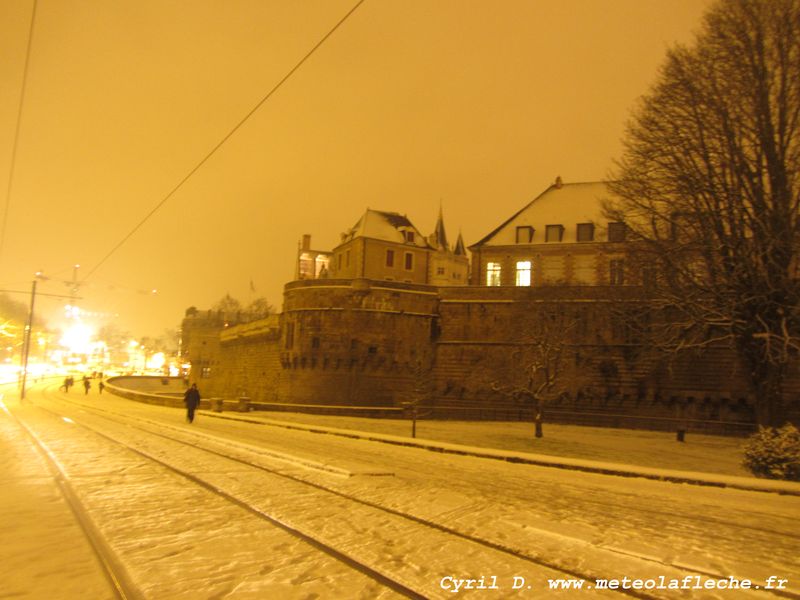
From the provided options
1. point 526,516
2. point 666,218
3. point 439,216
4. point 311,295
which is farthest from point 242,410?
point 439,216

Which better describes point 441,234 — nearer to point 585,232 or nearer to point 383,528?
point 585,232

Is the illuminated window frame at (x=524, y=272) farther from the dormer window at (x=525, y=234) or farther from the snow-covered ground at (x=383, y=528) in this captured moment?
the snow-covered ground at (x=383, y=528)

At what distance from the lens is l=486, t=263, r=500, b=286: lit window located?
158ft

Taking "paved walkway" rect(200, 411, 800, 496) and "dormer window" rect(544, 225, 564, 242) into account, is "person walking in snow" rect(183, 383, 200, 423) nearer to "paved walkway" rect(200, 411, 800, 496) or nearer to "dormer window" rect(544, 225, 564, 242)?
"paved walkway" rect(200, 411, 800, 496)

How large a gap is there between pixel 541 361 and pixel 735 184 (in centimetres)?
1125

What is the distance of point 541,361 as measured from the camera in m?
27.7

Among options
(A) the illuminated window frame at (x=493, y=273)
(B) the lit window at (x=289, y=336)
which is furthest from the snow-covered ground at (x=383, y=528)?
(A) the illuminated window frame at (x=493, y=273)

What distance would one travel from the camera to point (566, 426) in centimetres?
3500

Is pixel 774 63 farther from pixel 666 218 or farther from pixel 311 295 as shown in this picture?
pixel 311 295

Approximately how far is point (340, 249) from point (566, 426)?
36483mm

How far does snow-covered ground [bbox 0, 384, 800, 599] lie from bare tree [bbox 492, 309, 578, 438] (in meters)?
14.6

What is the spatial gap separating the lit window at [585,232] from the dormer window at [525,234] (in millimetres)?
3626

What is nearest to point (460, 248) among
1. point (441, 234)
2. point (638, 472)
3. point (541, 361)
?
point (441, 234)

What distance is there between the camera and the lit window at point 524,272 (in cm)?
4731
